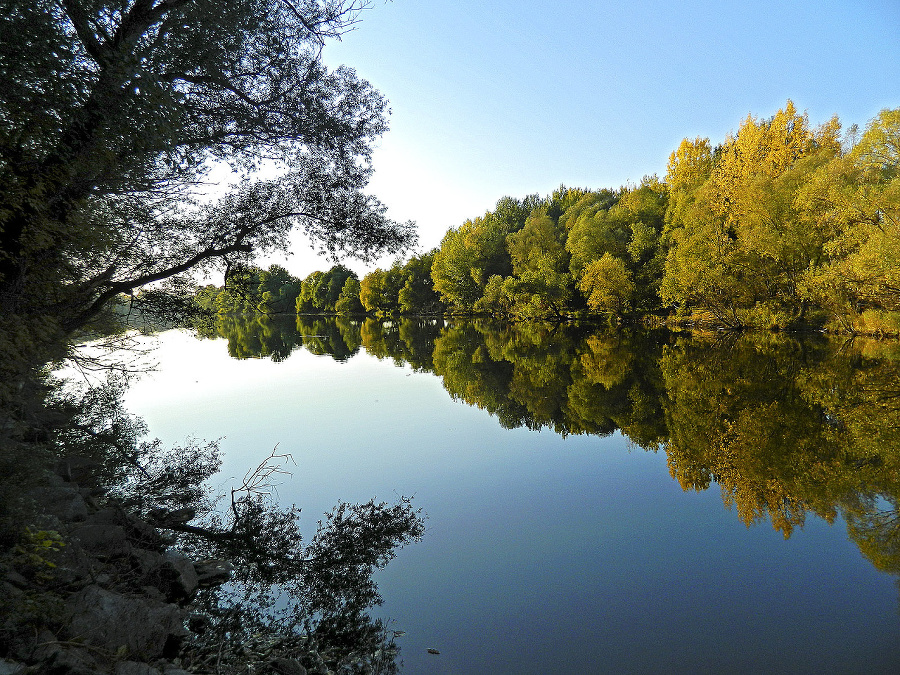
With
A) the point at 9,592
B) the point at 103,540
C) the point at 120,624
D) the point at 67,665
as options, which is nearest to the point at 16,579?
the point at 9,592

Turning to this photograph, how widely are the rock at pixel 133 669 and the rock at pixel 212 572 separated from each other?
115 inches

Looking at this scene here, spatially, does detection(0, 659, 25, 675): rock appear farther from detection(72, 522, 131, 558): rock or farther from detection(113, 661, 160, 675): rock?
detection(72, 522, 131, 558): rock

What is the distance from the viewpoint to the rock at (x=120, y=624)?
4082mm

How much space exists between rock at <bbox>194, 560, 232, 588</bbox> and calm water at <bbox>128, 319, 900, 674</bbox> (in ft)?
5.44

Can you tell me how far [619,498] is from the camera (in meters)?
9.33

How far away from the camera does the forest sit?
82.4 feet

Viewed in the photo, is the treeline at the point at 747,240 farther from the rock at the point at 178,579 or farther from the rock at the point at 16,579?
the rock at the point at 16,579

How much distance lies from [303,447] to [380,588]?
7167 mm

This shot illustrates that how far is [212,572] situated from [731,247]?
134ft

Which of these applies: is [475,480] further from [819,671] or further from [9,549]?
[9,549]

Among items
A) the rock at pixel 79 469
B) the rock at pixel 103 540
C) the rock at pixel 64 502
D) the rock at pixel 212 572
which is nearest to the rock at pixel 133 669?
the rock at pixel 103 540

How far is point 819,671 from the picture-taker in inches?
185

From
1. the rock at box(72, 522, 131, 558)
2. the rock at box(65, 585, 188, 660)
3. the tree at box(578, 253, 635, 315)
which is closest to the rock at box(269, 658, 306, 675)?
the rock at box(65, 585, 188, 660)

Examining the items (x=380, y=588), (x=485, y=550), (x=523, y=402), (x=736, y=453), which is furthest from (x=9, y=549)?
(x=523, y=402)
